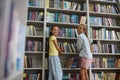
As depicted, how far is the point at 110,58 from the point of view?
4047 mm

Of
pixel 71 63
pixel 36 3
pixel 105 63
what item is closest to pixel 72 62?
pixel 71 63

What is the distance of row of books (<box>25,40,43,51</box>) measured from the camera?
346 centimetres

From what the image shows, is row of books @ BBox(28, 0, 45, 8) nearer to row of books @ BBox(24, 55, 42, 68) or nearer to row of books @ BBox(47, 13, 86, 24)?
row of books @ BBox(47, 13, 86, 24)

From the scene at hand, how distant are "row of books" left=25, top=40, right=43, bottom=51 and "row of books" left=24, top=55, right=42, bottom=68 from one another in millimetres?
193

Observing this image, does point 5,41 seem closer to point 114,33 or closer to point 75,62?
point 75,62

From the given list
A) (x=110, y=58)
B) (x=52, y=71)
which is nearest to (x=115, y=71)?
(x=110, y=58)

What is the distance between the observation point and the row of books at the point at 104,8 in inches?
158

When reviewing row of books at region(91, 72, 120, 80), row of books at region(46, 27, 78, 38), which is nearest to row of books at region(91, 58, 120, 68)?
row of books at region(91, 72, 120, 80)

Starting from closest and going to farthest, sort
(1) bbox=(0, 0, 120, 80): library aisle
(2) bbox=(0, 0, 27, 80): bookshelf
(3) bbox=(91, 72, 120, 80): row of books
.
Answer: (2) bbox=(0, 0, 27, 80): bookshelf
(1) bbox=(0, 0, 120, 80): library aisle
(3) bbox=(91, 72, 120, 80): row of books

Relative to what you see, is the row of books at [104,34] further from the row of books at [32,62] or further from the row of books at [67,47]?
the row of books at [32,62]

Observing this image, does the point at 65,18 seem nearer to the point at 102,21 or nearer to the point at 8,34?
the point at 102,21

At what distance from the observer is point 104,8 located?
4.09 meters

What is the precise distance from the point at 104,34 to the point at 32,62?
178 cm

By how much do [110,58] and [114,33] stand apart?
0.61 metres
